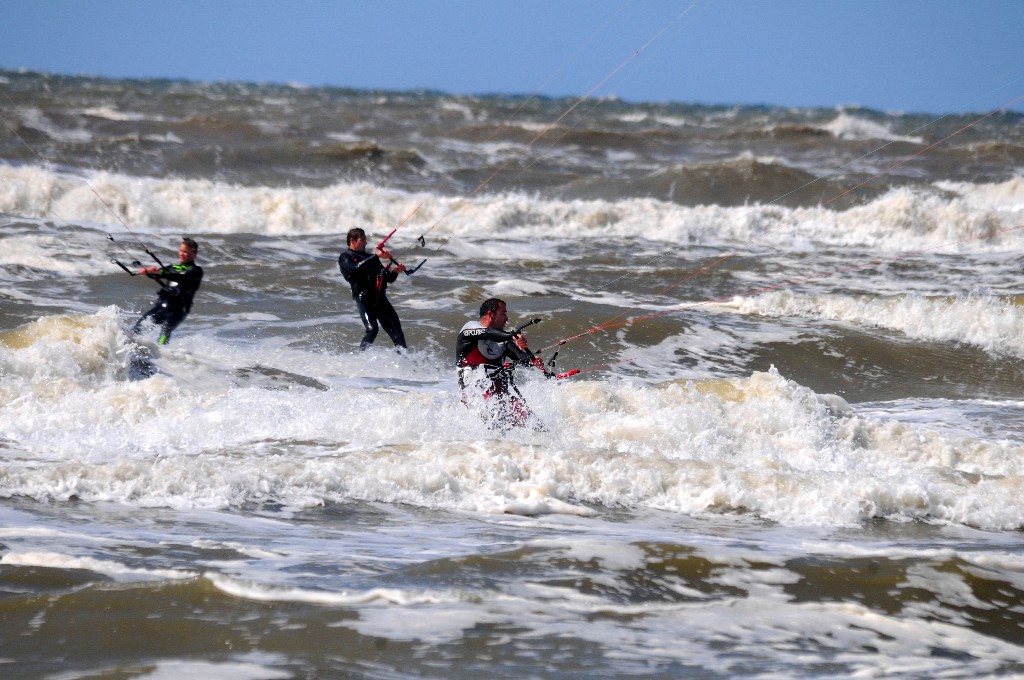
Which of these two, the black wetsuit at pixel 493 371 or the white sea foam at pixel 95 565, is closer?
the white sea foam at pixel 95 565

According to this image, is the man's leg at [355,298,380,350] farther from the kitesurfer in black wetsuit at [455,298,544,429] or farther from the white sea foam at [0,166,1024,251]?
the white sea foam at [0,166,1024,251]

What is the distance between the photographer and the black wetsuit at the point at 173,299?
12.1m

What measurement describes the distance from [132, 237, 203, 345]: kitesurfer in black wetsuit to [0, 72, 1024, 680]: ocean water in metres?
0.50

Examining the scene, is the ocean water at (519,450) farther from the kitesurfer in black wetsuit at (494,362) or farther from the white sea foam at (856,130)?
the white sea foam at (856,130)

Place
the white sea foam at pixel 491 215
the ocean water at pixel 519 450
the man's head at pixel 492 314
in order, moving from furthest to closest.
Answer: the white sea foam at pixel 491 215 → the man's head at pixel 492 314 → the ocean water at pixel 519 450

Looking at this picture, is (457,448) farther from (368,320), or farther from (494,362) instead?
(368,320)

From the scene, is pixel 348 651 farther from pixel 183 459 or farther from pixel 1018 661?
pixel 183 459

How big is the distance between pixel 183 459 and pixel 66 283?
9.23m

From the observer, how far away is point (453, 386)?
12.1m

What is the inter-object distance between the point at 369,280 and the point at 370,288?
0.12m

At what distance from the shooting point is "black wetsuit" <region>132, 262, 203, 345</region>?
12.1 m

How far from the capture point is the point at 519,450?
837 cm

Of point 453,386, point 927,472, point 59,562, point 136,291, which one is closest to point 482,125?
point 136,291

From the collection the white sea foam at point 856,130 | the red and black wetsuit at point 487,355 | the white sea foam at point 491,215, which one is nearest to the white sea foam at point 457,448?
the red and black wetsuit at point 487,355
